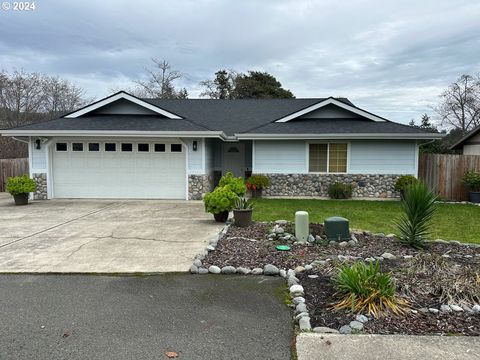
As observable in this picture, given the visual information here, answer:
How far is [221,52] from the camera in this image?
2078cm

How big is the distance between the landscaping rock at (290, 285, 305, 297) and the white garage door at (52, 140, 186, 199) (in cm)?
962

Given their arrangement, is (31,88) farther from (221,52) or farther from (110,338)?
(110,338)

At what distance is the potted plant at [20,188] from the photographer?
469 inches

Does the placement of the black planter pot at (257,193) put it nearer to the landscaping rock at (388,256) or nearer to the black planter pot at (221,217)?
the black planter pot at (221,217)

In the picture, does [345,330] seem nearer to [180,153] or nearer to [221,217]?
[221,217]

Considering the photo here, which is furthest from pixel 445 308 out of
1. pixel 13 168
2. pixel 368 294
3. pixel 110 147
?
pixel 13 168

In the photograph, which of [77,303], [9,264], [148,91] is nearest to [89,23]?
[9,264]

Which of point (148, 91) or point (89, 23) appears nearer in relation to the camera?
point (89, 23)

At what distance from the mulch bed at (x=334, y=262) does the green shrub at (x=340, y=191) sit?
6.13 meters

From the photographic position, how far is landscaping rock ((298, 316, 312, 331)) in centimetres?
334

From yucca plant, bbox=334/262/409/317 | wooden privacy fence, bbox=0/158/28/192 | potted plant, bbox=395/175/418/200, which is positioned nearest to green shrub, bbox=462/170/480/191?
potted plant, bbox=395/175/418/200

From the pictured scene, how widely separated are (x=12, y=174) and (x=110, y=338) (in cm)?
1640

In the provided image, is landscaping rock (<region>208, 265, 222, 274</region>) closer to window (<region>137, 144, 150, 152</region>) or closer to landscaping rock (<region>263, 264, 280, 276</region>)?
landscaping rock (<region>263, 264, 280, 276</region>)

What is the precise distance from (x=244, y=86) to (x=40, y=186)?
2317cm
